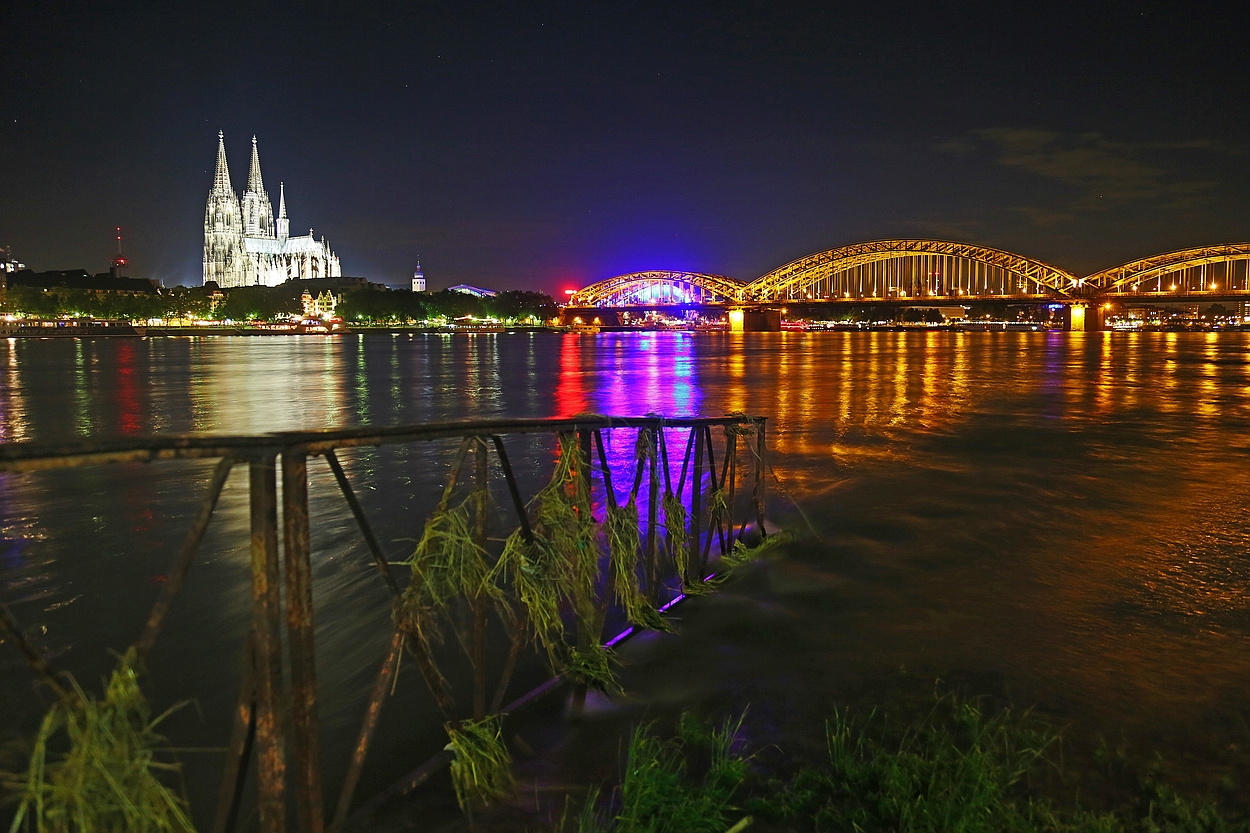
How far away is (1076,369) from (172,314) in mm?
184509

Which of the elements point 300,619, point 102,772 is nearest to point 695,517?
point 300,619

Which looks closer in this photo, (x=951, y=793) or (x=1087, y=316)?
(x=951, y=793)

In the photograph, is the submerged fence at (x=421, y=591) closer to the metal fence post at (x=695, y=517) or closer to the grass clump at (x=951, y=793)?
the metal fence post at (x=695, y=517)

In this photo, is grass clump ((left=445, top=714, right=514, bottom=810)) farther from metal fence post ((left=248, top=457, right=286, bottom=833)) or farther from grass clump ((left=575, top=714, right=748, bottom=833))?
metal fence post ((left=248, top=457, right=286, bottom=833))

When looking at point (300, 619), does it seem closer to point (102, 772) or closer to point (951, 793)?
point (102, 772)

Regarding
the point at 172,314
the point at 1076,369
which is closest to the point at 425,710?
the point at 1076,369

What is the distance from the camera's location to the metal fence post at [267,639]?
3131 millimetres

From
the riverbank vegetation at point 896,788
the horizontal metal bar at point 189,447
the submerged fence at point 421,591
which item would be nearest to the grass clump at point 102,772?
the submerged fence at point 421,591

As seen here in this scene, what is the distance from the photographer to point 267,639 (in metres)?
3.19

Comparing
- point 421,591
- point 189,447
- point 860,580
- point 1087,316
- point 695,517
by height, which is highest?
point 1087,316

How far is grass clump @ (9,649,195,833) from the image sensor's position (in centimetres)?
279

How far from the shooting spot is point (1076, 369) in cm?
4994

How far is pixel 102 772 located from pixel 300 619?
2.64ft

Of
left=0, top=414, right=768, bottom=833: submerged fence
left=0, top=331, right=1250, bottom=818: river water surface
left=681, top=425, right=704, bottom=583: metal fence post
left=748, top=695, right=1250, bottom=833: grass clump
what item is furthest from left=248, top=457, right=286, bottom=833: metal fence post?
left=681, top=425, right=704, bottom=583: metal fence post
